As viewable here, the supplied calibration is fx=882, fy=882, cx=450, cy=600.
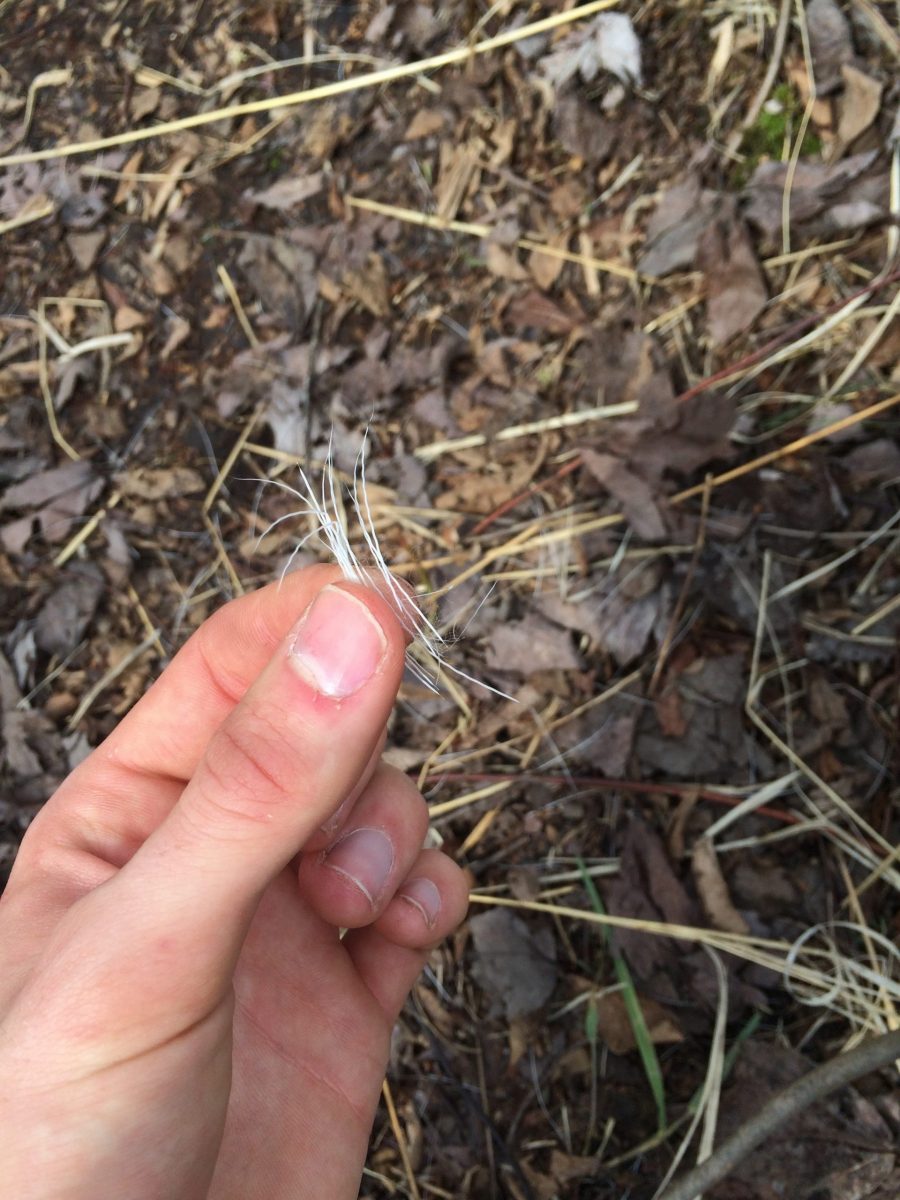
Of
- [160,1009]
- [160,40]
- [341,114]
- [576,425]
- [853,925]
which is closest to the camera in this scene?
[160,1009]

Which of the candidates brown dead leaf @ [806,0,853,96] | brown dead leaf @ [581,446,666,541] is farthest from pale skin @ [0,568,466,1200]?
brown dead leaf @ [806,0,853,96]

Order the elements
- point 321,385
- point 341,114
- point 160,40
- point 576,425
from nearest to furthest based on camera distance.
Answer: point 576,425
point 321,385
point 341,114
point 160,40

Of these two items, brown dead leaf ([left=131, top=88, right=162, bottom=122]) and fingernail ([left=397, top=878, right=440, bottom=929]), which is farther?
brown dead leaf ([left=131, top=88, right=162, bottom=122])

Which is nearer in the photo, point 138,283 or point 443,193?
point 443,193

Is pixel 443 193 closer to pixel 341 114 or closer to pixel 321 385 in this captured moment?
pixel 341 114

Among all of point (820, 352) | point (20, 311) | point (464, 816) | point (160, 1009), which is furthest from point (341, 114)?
point (160, 1009)

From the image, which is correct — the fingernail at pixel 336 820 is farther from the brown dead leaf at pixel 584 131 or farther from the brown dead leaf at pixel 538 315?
the brown dead leaf at pixel 584 131

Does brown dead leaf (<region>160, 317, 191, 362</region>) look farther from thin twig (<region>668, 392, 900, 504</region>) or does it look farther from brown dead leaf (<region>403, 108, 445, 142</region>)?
thin twig (<region>668, 392, 900, 504</region>)
